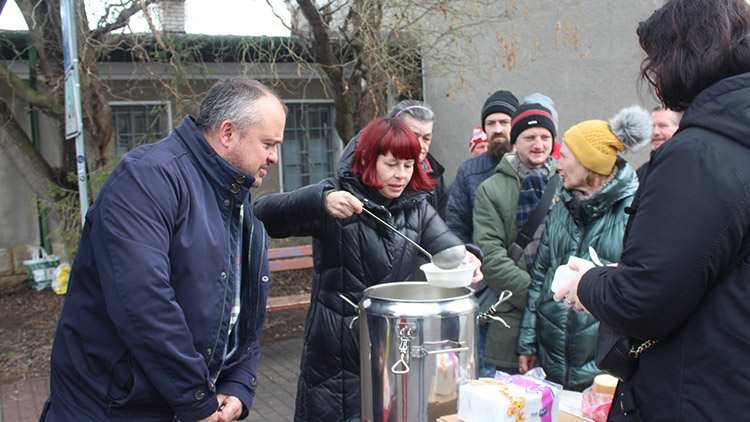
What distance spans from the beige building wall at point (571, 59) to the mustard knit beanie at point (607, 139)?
10.4 ft

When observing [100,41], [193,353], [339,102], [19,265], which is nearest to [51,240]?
[19,265]

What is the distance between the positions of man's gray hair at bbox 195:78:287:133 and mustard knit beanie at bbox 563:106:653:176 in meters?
1.50

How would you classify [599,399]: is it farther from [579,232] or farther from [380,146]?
[380,146]

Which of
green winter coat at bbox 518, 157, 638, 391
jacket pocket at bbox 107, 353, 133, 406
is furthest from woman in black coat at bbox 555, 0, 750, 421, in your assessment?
jacket pocket at bbox 107, 353, 133, 406

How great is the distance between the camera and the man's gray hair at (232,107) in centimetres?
183

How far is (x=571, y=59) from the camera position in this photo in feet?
22.6

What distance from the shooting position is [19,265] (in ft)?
27.1

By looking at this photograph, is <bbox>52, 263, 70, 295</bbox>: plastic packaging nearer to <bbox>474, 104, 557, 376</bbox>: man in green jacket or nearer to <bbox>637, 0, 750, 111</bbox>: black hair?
<bbox>474, 104, 557, 376</bbox>: man in green jacket

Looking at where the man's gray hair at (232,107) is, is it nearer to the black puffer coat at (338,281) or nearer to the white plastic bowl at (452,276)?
the black puffer coat at (338,281)

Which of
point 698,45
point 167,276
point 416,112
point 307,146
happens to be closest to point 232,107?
point 167,276

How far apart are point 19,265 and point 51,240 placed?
0.56m

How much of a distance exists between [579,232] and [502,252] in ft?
1.77

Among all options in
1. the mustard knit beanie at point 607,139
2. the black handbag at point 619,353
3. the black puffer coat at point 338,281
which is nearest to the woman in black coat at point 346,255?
the black puffer coat at point 338,281

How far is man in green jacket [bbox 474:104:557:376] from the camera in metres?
2.95
